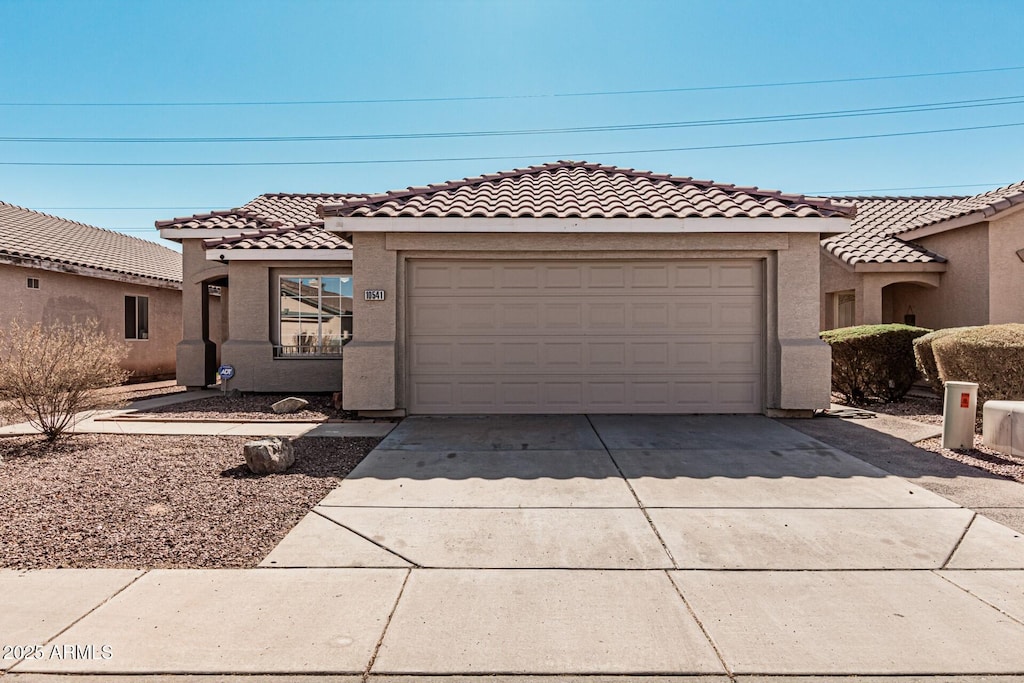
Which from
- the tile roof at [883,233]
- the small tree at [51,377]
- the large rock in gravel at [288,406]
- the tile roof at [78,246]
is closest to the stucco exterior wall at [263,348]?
the large rock in gravel at [288,406]

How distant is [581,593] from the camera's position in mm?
3672

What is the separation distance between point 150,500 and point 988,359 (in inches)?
408

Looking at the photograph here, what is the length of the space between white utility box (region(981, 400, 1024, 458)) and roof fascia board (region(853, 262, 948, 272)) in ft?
24.2

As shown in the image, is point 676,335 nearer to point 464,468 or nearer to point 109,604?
point 464,468

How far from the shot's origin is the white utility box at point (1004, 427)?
22.1ft

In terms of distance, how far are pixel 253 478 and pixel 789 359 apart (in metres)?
7.92

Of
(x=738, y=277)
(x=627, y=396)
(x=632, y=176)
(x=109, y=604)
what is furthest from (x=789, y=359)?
(x=109, y=604)

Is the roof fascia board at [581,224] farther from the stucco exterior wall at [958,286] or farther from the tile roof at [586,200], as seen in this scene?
the stucco exterior wall at [958,286]

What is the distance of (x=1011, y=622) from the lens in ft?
10.9

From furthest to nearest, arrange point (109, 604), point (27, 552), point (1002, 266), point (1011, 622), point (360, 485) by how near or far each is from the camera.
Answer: point (1002, 266)
point (360, 485)
point (27, 552)
point (109, 604)
point (1011, 622)

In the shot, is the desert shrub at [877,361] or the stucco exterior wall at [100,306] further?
the stucco exterior wall at [100,306]

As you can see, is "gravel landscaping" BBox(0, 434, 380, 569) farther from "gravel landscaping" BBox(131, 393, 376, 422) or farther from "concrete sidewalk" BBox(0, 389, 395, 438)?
"gravel landscaping" BBox(131, 393, 376, 422)

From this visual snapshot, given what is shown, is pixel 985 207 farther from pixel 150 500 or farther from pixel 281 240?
pixel 150 500

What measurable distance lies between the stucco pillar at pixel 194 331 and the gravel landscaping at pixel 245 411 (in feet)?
6.71
